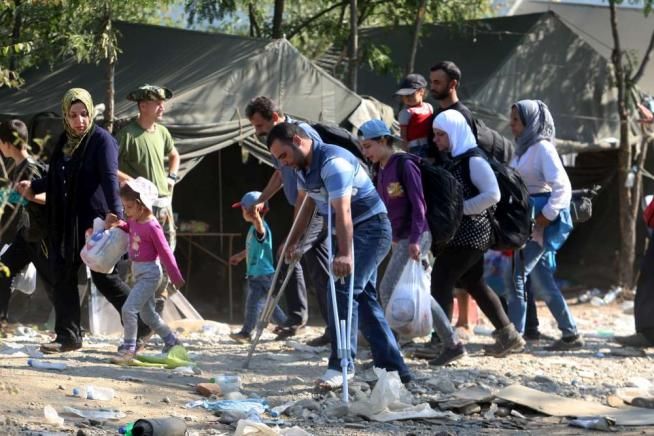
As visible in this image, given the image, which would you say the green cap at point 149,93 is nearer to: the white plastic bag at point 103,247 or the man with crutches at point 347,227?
the white plastic bag at point 103,247

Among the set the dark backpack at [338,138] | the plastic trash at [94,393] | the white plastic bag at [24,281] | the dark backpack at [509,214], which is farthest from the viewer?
the white plastic bag at [24,281]

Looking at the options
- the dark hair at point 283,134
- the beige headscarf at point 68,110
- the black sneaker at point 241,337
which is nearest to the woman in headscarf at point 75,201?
the beige headscarf at point 68,110

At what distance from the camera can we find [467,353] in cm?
923

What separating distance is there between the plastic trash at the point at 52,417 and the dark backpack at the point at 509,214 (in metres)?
3.79

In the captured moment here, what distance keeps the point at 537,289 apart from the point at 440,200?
2122mm

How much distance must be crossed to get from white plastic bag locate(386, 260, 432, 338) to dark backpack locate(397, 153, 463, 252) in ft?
1.51

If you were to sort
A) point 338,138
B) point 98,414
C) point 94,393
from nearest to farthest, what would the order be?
1. point 98,414
2. point 94,393
3. point 338,138

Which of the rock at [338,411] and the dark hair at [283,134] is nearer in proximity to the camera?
the rock at [338,411]

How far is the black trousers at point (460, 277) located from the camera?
333 inches

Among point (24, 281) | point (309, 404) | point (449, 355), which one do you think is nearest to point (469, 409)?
point (309, 404)

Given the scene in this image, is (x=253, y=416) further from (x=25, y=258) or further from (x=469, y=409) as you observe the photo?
(x=25, y=258)

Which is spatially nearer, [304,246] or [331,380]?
[331,380]

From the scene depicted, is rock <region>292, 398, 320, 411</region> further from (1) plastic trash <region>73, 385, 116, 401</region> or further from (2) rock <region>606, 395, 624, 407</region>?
(2) rock <region>606, 395, 624, 407</region>

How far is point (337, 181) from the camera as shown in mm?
6656
